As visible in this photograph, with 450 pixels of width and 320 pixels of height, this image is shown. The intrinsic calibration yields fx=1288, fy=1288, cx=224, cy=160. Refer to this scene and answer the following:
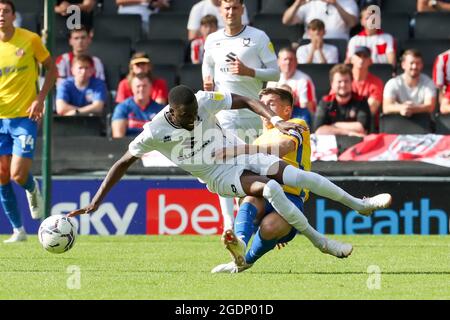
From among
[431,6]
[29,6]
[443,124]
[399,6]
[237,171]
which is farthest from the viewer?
[29,6]

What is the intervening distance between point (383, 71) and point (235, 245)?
7.69m

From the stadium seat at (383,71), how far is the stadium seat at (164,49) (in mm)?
2582

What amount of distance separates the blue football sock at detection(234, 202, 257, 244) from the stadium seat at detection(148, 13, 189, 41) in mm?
8130

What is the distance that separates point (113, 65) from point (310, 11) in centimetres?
271

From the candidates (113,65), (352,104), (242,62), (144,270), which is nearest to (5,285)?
(144,270)

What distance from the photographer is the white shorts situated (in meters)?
9.61

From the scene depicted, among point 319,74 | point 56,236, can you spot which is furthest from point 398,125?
point 56,236

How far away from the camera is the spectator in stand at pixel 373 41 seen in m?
16.4

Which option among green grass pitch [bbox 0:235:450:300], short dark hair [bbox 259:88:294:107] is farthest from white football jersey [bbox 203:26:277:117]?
short dark hair [bbox 259:88:294:107]

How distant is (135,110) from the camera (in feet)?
50.6

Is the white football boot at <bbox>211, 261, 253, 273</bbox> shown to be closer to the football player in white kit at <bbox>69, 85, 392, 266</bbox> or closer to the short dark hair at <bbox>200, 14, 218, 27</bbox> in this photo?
the football player in white kit at <bbox>69, 85, 392, 266</bbox>

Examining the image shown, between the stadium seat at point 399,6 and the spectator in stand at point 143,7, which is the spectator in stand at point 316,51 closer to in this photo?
the stadium seat at point 399,6

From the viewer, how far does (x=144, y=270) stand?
9.93m

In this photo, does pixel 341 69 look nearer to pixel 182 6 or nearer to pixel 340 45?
pixel 340 45
